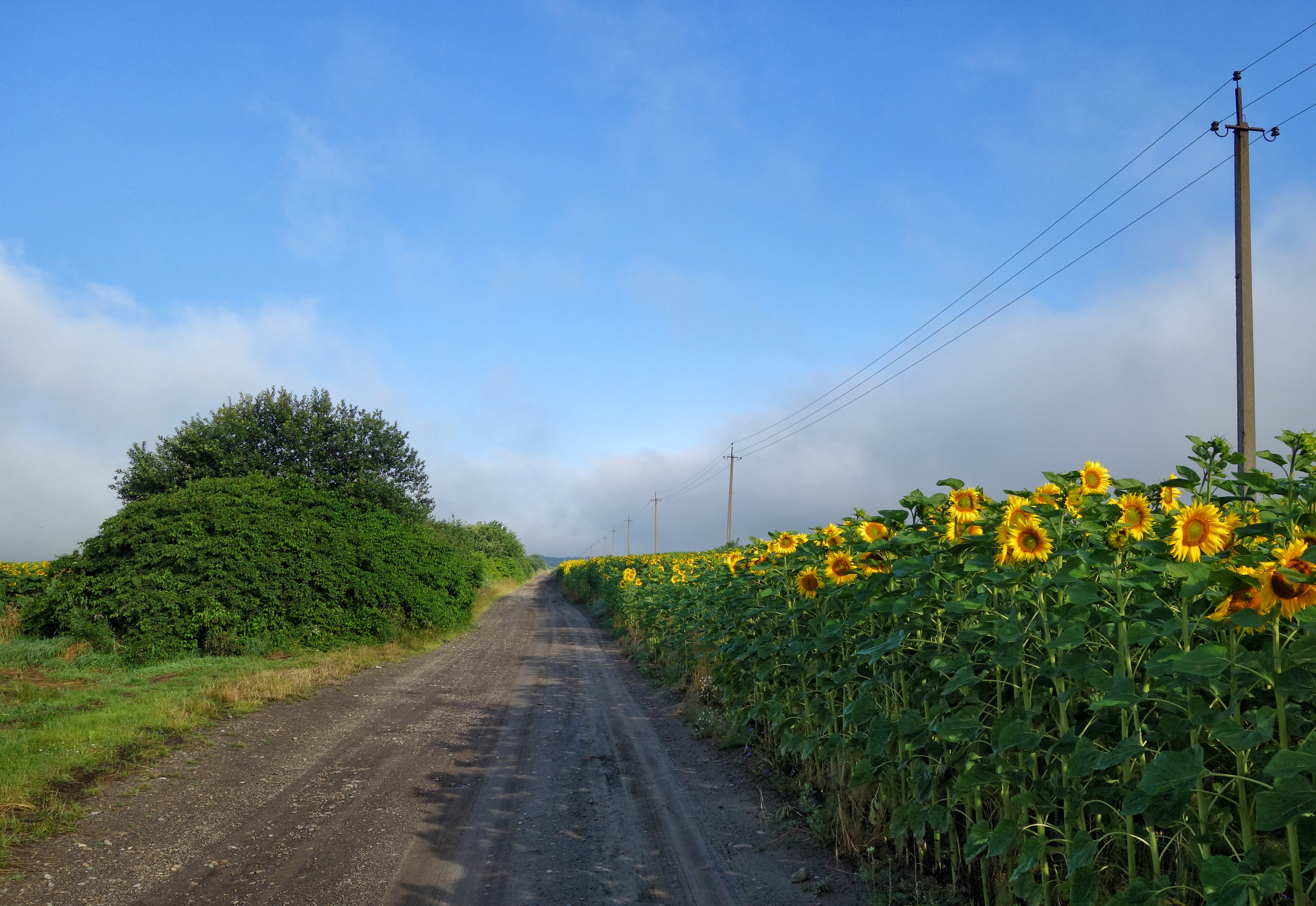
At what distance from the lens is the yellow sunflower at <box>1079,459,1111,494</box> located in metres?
3.20

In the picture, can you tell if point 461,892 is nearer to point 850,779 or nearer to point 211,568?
point 850,779

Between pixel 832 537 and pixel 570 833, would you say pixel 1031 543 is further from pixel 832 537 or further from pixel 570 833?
pixel 570 833

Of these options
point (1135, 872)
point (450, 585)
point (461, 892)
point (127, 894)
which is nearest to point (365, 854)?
point (461, 892)

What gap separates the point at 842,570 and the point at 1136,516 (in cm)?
224

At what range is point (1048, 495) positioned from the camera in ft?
10.9

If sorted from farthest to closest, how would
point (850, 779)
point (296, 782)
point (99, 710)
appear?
point (99, 710) → point (296, 782) → point (850, 779)

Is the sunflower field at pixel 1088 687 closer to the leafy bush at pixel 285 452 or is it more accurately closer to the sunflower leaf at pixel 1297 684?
the sunflower leaf at pixel 1297 684

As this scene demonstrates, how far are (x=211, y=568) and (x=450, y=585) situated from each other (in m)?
6.25

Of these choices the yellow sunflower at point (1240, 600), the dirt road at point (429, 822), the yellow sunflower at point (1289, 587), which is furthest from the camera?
the dirt road at point (429, 822)

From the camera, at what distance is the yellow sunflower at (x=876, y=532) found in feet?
14.2

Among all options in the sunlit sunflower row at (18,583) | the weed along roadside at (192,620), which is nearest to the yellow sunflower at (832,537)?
the weed along roadside at (192,620)

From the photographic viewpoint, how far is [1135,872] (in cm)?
248

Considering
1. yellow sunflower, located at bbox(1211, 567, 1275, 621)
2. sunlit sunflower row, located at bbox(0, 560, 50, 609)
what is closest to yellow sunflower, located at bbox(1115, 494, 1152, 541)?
yellow sunflower, located at bbox(1211, 567, 1275, 621)

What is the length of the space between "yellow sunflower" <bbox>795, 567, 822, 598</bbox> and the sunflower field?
14.2 inches
